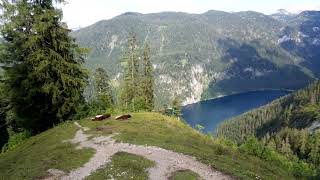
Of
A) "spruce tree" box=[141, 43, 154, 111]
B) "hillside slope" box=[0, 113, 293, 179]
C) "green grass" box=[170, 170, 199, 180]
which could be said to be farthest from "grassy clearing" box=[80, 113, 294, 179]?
"spruce tree" box=[141, 43, 154, 111]

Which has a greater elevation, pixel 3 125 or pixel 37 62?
pixel 37 62

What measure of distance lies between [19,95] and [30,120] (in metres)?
4.19

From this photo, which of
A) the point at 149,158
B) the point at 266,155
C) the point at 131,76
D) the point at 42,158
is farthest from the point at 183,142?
the point at 131,76

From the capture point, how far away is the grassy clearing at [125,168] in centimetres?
3431

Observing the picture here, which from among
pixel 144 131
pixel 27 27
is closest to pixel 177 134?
pixel 144 131

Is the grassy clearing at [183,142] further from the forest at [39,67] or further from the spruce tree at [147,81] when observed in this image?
the spruce tree at [147,81]

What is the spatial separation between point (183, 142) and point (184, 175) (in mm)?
14606

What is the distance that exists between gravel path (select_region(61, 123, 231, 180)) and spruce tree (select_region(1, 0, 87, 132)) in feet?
43.9

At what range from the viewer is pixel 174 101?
113 m

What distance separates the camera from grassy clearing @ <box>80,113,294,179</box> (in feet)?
131

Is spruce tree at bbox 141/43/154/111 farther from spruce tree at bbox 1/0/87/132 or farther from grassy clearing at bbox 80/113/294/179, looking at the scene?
spruce tree at bbox 1/0/87/132

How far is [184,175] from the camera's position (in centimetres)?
3484

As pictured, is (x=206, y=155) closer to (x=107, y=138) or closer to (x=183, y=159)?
(x=183, y=159)

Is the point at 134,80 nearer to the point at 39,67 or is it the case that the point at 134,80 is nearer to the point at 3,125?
the point at 3,125
